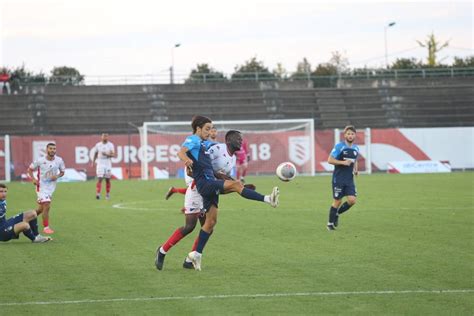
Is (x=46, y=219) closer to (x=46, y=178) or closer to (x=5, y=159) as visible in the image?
(x=46, y=178)

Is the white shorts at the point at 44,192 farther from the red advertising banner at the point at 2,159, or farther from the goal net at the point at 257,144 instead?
the red advertising banner at the point at 2,159

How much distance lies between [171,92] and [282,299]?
2075 inches

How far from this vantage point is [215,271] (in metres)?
12.3

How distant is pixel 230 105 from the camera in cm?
6088

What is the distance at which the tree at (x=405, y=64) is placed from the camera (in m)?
85.1

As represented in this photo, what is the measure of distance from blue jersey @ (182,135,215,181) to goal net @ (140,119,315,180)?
3473cm

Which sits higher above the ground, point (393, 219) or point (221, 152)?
point (221, 152)

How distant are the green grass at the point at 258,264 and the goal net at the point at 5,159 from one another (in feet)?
80.4

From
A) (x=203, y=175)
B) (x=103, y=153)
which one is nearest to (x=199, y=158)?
(x=203, y=175)

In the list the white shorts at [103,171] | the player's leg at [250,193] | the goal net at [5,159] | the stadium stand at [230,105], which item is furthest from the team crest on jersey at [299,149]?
the player's leg at [250,193]

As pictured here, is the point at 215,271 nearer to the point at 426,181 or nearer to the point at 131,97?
the point at 426,181

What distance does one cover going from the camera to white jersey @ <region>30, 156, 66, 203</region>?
18719mm

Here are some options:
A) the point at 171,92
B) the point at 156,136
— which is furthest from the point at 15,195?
the point at 171,92

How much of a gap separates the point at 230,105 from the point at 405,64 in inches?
1216
